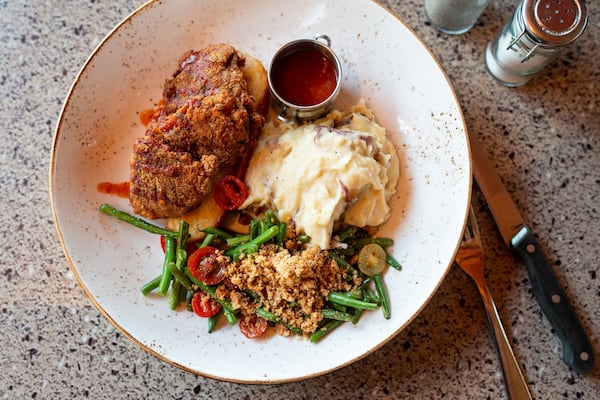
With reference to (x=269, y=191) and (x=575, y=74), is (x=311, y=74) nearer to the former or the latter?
(x=269, y=191)

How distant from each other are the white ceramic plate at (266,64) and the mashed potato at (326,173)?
147mm

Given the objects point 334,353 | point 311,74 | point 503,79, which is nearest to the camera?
point 334,353

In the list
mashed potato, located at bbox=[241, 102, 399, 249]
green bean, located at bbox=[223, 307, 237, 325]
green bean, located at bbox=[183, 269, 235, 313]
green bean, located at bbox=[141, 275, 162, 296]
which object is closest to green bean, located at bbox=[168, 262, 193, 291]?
green bean, located at bbox=[183, 269, 235, 313]

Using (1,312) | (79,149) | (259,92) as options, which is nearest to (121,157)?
(79,149)

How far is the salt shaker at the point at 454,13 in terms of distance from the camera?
328 cm

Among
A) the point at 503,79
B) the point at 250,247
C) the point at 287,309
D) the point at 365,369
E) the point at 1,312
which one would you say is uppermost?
the point at 503,79

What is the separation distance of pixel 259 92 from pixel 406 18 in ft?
3.93

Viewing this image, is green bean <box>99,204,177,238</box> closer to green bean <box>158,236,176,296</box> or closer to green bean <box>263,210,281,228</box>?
green bean <box>158,236,176,296</box>

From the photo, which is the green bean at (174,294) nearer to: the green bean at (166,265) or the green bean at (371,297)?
the green bean at (166,265)

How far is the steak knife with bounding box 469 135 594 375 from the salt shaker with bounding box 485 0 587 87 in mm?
615

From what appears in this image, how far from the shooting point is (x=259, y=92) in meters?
3.14

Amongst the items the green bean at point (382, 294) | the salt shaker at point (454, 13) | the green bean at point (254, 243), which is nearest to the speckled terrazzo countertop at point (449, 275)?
the salt shaker at point (454, 13)

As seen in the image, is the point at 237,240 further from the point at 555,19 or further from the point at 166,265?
the point at 555,19

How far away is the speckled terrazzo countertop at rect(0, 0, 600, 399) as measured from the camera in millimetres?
3193
